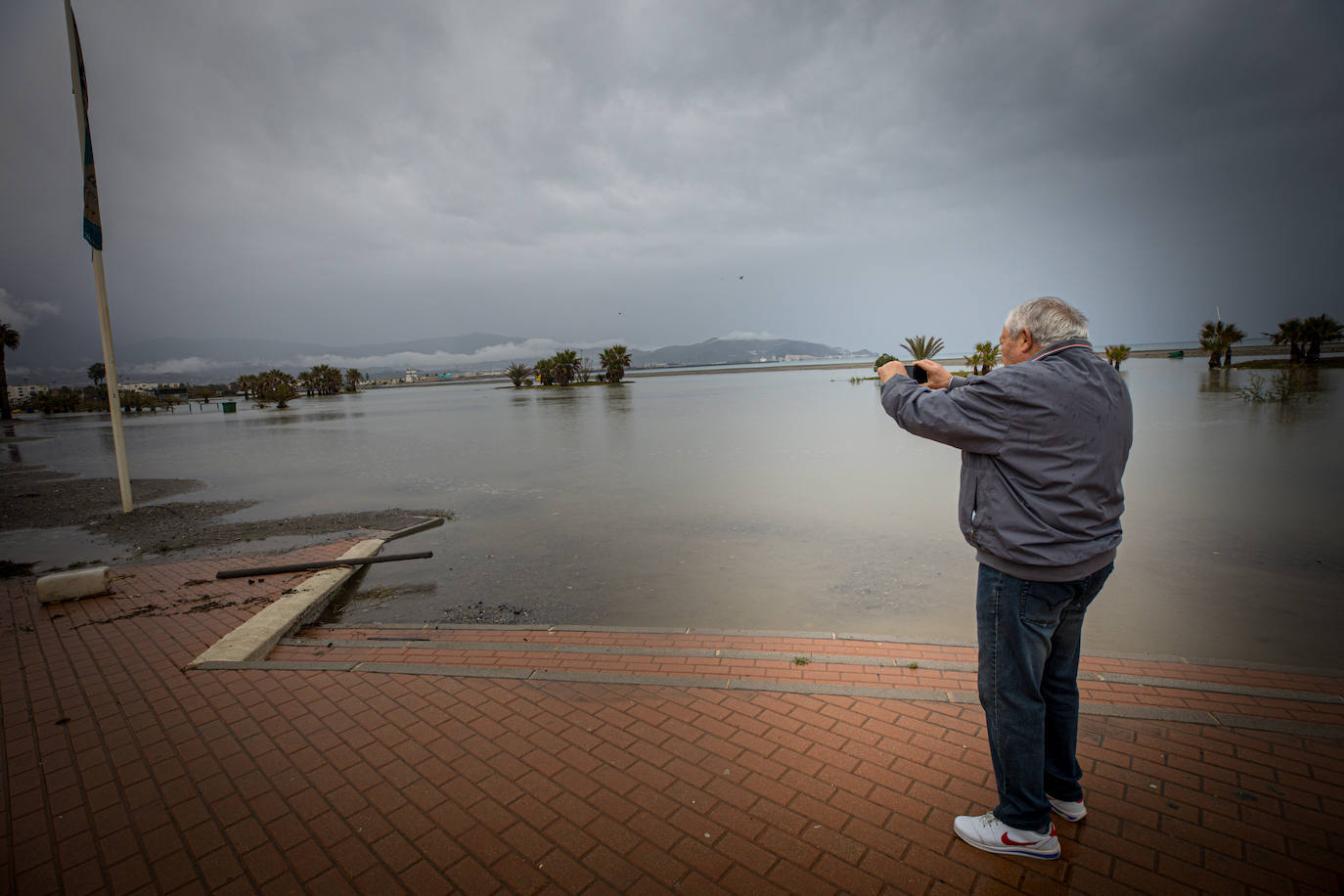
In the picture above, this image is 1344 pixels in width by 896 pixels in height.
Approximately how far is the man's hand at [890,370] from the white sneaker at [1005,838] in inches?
73.9

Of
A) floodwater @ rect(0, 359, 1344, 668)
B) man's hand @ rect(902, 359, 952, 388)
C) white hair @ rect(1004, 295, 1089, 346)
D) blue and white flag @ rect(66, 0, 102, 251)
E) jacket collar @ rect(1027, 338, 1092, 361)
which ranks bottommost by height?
floodwater @ rect(0, 359, 1344, 668)

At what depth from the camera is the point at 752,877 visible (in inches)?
95.2

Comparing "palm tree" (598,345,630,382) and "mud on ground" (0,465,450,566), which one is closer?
"mud on ground" (0,465,450,566)

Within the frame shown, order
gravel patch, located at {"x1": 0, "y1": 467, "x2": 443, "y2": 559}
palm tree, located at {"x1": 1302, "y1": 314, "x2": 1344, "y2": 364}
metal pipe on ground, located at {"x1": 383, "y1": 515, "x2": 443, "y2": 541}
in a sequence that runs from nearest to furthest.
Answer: metal pipe on ground, located at {"x1": 383, "y1": 515, "x2": 443, "y2": 541} < gravel patch, located at {"x1": 0, "y1": 467, "x2": 443, "y2": 559} < palm tree, located at {"x1": 1302, "y1": 314, "x2": 1344, "y2": 364}

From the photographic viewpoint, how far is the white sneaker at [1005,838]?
245 centimetres

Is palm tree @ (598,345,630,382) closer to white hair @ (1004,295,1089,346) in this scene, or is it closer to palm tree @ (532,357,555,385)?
palm tree @ (532,357,555,385)

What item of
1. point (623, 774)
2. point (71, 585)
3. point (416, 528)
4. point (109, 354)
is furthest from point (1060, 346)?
point (109, 354)

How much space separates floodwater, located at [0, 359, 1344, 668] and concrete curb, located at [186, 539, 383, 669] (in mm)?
301

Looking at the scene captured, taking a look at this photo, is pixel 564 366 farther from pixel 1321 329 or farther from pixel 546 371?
pixel 1321 329

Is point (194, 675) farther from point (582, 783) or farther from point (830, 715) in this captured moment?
point (830, 715)

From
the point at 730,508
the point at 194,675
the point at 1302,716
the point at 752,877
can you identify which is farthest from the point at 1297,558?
the point at 194,675

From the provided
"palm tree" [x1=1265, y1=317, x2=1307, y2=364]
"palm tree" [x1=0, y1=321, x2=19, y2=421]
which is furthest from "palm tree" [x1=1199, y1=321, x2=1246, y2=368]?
"palm tree" [x1=0, y1=321, x2=19, y2=421]

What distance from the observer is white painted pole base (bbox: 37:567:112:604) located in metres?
5.85

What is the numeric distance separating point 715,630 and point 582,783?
2138 millimetres
